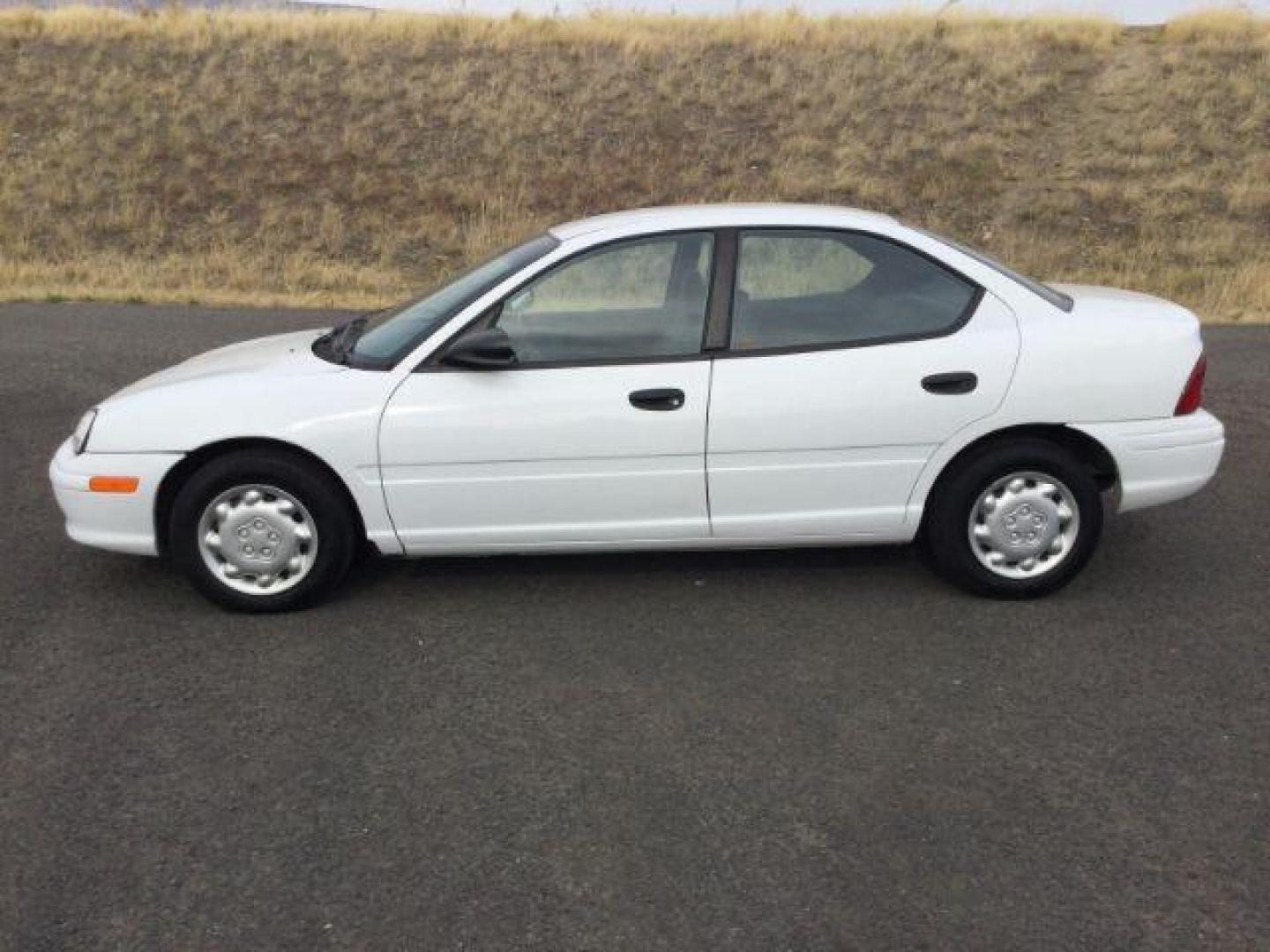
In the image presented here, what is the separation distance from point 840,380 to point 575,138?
19.8 metres

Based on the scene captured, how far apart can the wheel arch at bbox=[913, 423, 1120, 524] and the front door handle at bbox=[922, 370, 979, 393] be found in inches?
8.2

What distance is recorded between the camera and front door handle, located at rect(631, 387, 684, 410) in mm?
4918

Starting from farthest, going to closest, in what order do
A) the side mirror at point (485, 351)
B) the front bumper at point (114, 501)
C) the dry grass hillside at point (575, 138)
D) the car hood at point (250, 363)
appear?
1. the dry grass hillside at point (575, 138)
2. the car hood at point (250, 363)
3. the front bumper at point (114, 501)
4. the side mirror at point (485, 351)

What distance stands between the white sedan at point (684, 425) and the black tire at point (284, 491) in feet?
0.03

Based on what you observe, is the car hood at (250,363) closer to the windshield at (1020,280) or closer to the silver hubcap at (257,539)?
the silver hubcap at (257,539)

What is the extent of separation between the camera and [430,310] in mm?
5352

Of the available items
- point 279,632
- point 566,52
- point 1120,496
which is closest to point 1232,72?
point 566,52

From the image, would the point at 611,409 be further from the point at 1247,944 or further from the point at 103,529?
the point at 1247,944

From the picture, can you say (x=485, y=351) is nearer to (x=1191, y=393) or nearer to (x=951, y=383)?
(x=951, y=383)

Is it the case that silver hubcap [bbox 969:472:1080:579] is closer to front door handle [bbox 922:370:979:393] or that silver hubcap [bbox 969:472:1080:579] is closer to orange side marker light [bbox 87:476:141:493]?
front door handle [bbox 922:370:979:393]

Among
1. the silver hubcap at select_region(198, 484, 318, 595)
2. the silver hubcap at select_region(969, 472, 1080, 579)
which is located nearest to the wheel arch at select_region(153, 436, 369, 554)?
the silver hubcap at select_region(198, 484, 318, 595)

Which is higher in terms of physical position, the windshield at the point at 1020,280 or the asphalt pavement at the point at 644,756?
the windshield at the point at 1020,280

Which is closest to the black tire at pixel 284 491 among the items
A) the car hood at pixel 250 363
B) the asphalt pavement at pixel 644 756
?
the asphalt pavement at pixel 644 756

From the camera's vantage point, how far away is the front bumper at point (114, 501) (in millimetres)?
4980
